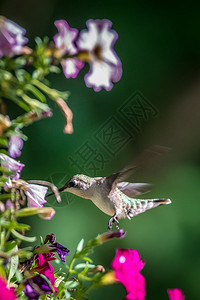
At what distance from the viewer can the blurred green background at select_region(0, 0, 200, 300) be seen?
2.01 metres

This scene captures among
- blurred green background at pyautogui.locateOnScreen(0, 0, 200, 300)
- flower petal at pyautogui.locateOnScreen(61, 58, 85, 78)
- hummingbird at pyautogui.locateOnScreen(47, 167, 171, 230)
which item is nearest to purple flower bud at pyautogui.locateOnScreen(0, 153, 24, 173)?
flower petal at pyautogui.locateOnScreen(61, 58, 85, 78)

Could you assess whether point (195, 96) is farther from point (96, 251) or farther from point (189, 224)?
point (96, 251)

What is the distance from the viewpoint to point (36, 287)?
1.90 ft

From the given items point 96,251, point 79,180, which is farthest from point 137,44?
point 79,180

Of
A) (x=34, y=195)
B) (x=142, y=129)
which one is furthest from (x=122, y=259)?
(x=142, y=129)

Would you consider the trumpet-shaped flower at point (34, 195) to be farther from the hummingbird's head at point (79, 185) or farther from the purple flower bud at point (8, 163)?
the hummingbird's head at point (79, 185)

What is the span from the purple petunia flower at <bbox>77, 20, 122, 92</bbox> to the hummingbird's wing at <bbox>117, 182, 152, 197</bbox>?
475 millimetres

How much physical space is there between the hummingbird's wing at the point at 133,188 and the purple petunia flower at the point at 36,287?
0.44 m

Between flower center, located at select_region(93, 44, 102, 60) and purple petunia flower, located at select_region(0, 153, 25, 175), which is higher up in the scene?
flower center, located at select_region(93, 44, 102, 60)

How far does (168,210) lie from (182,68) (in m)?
0.81

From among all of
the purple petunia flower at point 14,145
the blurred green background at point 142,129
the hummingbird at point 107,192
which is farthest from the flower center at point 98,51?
the blurred green background at point 142,129

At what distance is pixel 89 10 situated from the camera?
244 cm

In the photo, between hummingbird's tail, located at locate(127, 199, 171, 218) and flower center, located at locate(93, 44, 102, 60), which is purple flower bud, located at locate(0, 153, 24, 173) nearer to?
flower center, located at locate(93, 44, 102, 60)

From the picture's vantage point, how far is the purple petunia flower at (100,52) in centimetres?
51
